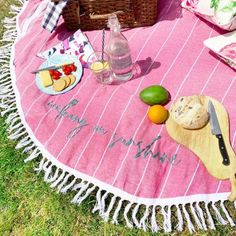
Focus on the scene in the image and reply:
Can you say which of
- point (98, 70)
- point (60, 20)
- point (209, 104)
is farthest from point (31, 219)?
point (60, 20)

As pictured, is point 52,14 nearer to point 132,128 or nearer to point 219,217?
point 132,128

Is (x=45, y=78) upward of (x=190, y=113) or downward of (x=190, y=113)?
downward

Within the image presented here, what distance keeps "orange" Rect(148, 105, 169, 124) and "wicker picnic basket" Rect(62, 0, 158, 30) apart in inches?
21.4

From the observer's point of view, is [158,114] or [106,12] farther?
[106,12]

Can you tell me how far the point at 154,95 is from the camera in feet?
5.49

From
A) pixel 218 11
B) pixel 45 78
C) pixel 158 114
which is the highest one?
pixel 218 11

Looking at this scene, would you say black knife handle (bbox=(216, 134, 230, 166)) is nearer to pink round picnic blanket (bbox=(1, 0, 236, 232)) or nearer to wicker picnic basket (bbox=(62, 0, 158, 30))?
pink round picnic blanket (bbox=(1, 0, 236, 232))

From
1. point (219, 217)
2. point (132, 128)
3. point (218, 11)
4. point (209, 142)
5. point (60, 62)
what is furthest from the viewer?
point (60, 62)

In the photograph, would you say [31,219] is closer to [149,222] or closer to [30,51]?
[149,222]

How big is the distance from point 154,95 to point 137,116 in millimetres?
108

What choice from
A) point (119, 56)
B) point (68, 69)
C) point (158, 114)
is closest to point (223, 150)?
point (158, 114)

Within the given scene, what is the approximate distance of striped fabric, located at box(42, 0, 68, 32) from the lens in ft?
6.36

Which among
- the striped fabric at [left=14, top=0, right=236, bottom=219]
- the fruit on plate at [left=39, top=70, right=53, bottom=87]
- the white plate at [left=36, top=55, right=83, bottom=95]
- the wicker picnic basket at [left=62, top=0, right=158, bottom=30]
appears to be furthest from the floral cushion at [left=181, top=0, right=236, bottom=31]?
the fruit on plate at [left=39, top=70, right=53, bottom=87]

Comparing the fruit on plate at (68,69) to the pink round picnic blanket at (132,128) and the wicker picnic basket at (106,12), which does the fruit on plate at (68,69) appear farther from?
the wicker picnic basket at (106,12)
